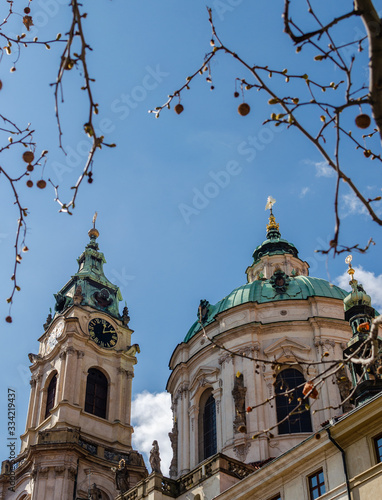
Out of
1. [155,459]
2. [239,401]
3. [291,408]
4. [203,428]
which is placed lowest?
[155,459]

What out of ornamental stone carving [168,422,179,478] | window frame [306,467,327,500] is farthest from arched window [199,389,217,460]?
window frame [306,467,327,500]

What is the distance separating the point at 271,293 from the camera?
125 feet

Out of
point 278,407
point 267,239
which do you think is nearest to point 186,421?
point 278,407

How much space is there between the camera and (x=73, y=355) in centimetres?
→ 4428

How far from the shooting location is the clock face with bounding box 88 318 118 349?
4647cm

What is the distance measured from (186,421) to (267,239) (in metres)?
14.3

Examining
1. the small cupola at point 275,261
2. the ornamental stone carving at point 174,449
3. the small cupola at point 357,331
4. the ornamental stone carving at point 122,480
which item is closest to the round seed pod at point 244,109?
the small cupola at point 357,331

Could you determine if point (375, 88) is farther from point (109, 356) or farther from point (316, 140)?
point (109, 356)

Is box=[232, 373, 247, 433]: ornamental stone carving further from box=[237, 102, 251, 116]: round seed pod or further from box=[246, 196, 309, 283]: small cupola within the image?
box=[237, 102, 251, 116]: round seed pod

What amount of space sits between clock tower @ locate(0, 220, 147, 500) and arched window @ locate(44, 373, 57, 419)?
59mm

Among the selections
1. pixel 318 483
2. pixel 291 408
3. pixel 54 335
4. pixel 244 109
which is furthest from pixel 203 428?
pixel 244 109

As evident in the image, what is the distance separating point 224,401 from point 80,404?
11345mm

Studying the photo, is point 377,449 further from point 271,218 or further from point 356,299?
point 271,218

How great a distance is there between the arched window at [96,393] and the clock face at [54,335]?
2983mm
